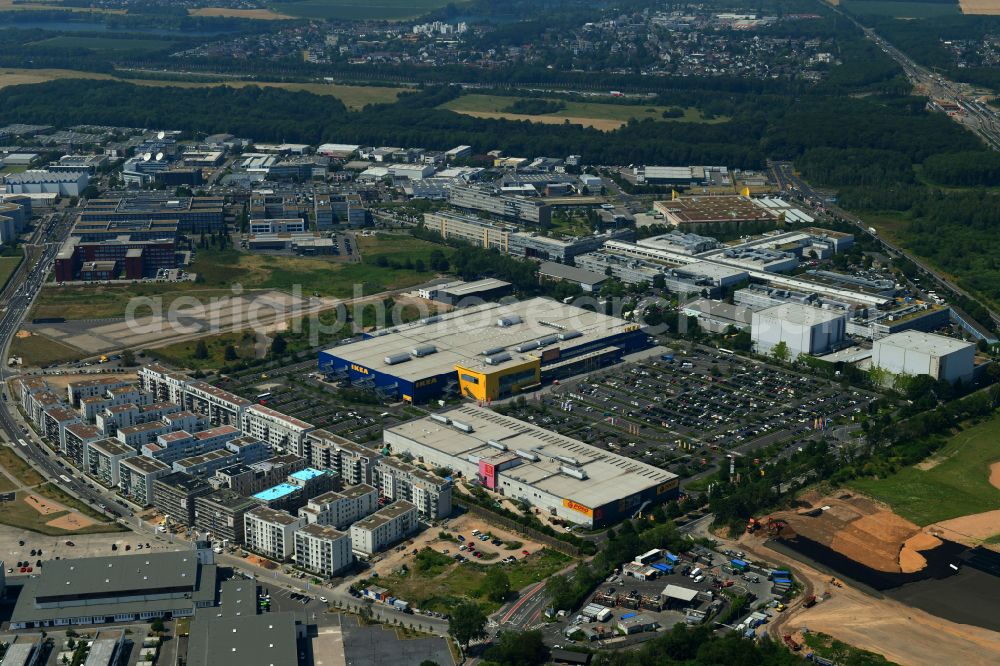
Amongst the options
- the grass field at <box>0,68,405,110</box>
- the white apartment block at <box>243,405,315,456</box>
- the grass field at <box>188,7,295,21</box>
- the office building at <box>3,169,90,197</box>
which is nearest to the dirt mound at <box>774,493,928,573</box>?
the white apartment block at <box>243,405,315,456</box>

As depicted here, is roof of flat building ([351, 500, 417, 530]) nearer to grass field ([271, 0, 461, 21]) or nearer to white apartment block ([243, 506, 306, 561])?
white apartment block ([243, 506, 306, 561])

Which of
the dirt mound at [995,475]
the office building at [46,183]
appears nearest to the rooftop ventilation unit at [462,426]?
the dirt mound at [995,475]

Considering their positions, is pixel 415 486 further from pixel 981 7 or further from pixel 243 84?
pixel 981 7

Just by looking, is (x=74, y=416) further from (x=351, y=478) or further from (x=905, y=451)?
(x=905, y=451)

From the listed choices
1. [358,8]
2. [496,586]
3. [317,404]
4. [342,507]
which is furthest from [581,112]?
[358,8]

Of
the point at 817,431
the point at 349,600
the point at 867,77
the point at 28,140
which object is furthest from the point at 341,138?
the point at 349,600
